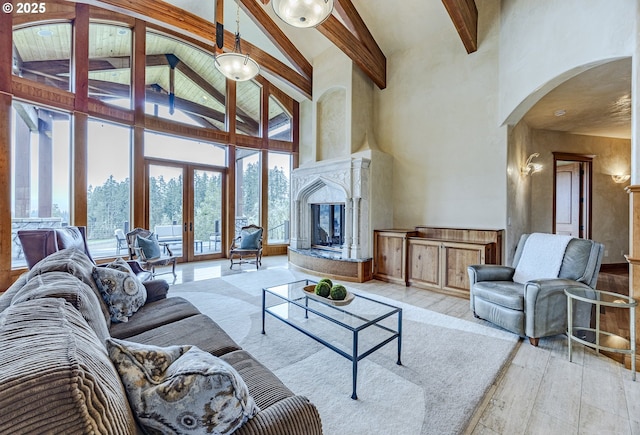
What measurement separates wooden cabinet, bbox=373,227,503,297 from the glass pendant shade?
3.40 meters

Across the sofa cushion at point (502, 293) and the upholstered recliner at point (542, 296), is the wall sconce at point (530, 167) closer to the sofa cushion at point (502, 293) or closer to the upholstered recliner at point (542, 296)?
the upholstered recliner at point (542, 296)

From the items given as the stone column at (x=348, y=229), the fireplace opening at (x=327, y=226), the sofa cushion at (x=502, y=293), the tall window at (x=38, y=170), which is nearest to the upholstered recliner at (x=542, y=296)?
the sofa cushion at (x=502, y=293)

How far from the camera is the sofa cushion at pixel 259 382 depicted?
1230 mm

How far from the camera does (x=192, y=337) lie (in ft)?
6.11

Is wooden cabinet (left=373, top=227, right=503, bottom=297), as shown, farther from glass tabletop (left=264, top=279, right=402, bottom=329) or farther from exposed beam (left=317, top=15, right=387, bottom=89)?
exposed beam (left=317, top=15, right=387, bottom=89)

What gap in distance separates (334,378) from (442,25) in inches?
222

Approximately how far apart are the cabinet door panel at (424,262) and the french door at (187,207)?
15.6ft

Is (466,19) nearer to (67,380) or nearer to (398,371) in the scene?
(398,371)

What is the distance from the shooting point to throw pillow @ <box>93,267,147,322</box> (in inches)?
83.3

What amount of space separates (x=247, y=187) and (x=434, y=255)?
→ 505cm

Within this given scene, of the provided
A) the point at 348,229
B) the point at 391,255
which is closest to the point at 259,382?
the point at 391,255

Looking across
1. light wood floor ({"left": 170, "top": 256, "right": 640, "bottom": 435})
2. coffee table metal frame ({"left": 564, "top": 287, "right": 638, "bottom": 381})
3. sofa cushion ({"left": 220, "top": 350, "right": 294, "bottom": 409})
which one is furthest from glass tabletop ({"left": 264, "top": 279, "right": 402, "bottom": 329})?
coffee table metal frame ({"left": 564, "top": 287, "right": 638, "bottom": 381})

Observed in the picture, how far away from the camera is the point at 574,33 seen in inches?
128

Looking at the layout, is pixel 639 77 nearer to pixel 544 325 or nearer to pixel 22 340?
pixel 544 325
